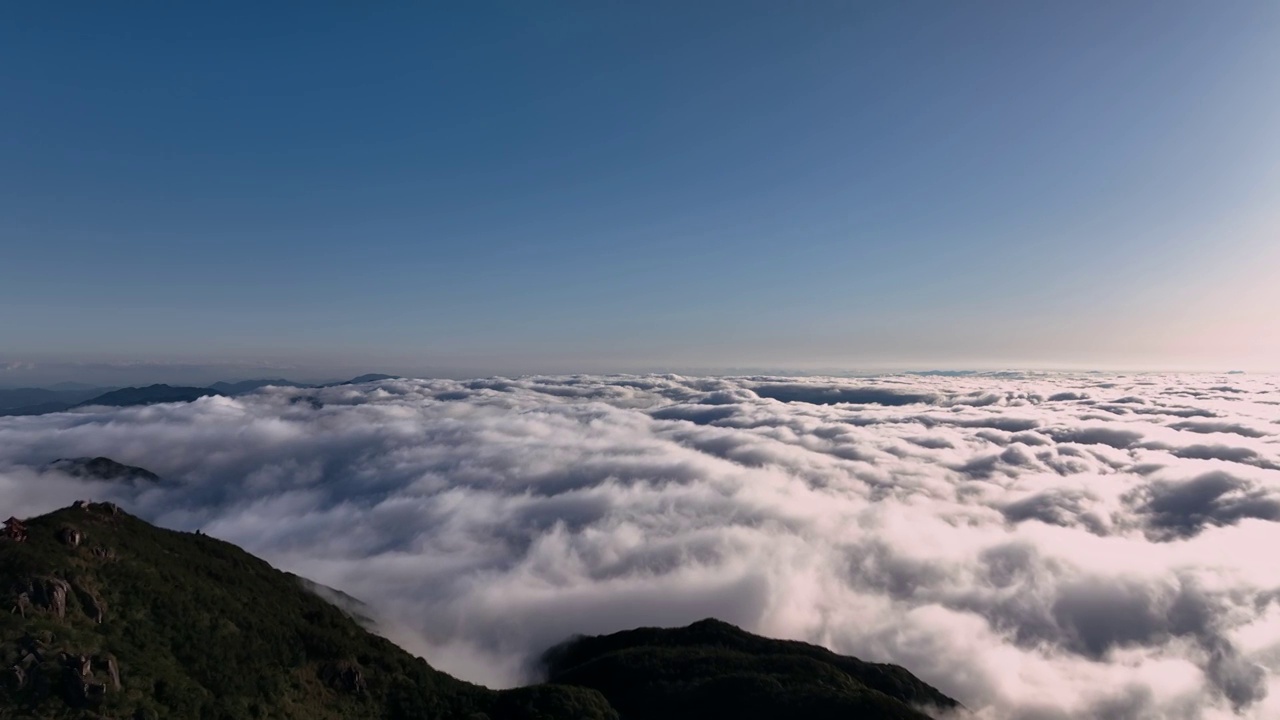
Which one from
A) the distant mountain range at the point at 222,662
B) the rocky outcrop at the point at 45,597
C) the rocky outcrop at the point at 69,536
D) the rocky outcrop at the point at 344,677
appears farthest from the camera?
the rocky outcrop at the point at 344,677

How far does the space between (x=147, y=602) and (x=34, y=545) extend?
61.3 feet

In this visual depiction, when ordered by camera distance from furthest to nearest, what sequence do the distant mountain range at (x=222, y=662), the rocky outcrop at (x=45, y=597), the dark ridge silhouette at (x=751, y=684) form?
the dark ridge silhouette at (x=751, y=684) → the rocky outcrop at (x=45, y=597) → the distant mountain range at (x=222, y=662)

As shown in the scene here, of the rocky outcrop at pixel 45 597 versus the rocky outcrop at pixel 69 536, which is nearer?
the rocky outcrop at pixel 45 597

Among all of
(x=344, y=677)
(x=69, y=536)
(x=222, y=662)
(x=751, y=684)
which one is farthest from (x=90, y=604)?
(x=751, y=684)

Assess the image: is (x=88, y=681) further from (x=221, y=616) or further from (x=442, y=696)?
(x=442, y=696)

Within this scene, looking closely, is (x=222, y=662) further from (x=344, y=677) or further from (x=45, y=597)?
(x=45, y=597)

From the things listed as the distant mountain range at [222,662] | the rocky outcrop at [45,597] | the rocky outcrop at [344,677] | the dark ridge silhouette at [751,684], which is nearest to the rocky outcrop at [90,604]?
the distant mountain range at [222,662]

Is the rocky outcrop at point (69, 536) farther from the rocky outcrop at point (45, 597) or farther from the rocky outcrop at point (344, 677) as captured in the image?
the rocky outcrop at point (344, 677)

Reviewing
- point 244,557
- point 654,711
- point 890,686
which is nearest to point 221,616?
point 244,557

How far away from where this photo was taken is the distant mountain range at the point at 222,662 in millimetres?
82688

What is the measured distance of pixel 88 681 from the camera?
79.2m

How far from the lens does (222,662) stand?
101312 mm

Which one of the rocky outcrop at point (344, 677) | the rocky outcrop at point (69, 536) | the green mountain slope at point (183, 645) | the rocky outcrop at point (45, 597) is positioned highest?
the rocky outcrop at point (69, 536)

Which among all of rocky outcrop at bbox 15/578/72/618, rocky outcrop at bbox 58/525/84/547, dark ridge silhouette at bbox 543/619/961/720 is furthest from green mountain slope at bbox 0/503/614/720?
dark ridge silhouette at bbox 543/619/961/720
